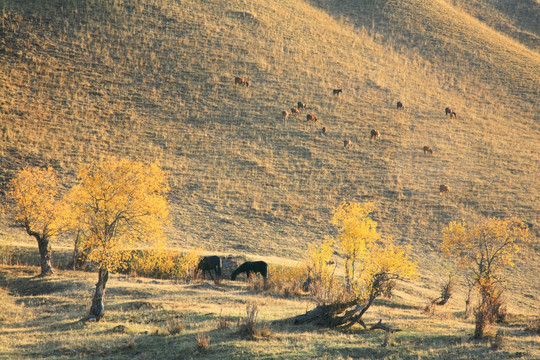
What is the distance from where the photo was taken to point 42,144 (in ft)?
153

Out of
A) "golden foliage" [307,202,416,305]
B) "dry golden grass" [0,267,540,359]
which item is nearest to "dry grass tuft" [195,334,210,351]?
"dry golden grass" [0,267,540,359]

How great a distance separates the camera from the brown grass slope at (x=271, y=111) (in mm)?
44688

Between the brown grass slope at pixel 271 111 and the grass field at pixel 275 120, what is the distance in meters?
0.22

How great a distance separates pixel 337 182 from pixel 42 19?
4428cm

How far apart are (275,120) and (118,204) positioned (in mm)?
38716

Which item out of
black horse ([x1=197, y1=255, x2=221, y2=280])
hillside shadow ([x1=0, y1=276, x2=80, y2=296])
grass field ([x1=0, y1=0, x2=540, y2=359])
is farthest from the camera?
grass field ([x1=0, y1=0, x2=540, y2=359])

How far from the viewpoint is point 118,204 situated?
19328mm

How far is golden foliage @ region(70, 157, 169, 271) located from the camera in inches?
756

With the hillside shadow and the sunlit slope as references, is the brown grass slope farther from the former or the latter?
the hillside shadow

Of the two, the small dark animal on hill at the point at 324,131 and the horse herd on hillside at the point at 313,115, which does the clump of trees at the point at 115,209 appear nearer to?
the horse herd on hillside at the point at 313,115

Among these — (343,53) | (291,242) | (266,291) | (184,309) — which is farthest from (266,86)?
(184,309)

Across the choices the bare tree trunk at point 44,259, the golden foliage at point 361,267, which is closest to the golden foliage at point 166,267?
the bare tree trunk at point 44,259

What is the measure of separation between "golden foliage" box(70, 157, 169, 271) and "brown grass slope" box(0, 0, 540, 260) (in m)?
15.5

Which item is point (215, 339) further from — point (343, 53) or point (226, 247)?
point (343, 53)
